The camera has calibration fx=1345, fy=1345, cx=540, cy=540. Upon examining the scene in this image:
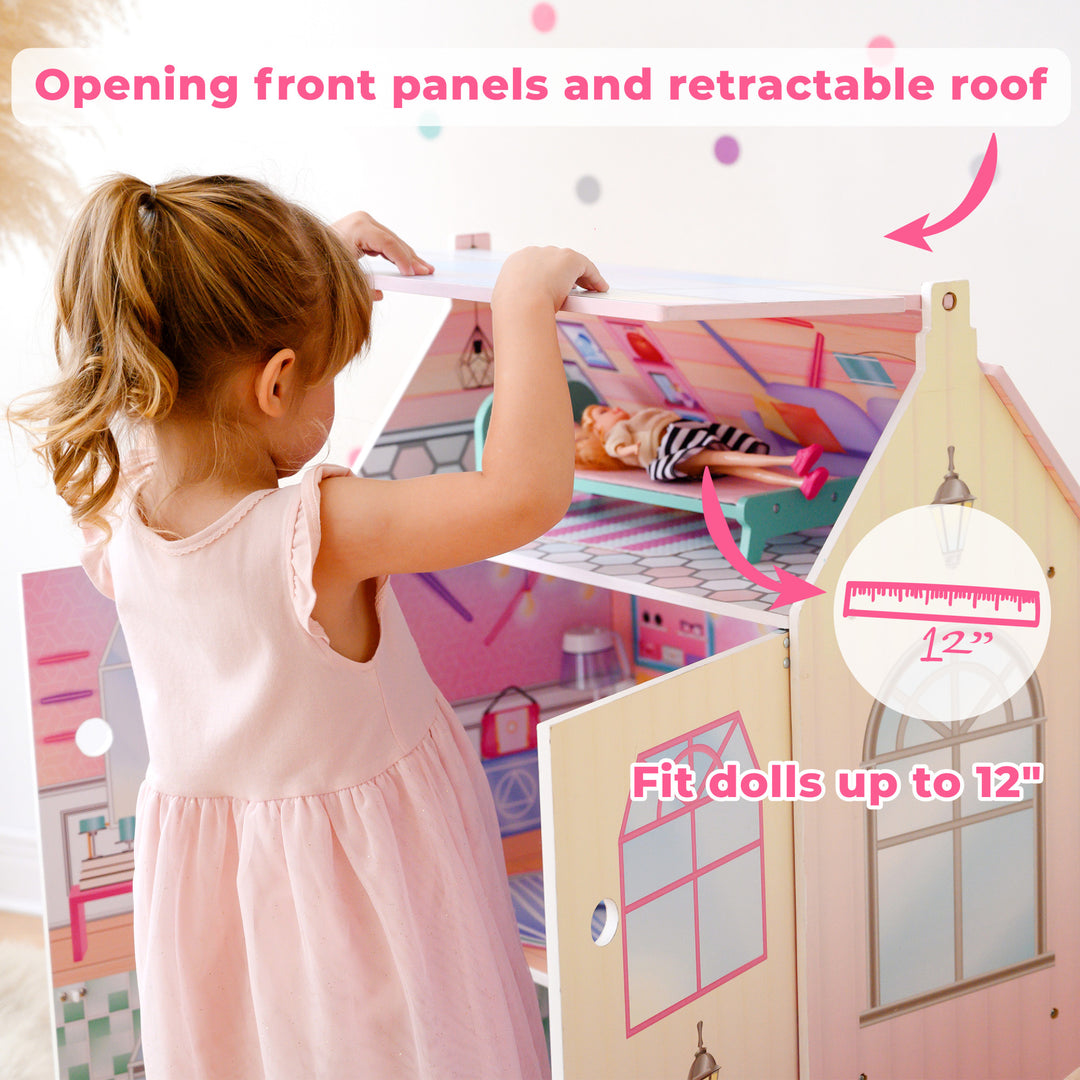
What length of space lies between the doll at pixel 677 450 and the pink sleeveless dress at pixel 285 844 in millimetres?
472

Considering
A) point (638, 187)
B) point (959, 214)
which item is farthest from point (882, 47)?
point (638, 187)

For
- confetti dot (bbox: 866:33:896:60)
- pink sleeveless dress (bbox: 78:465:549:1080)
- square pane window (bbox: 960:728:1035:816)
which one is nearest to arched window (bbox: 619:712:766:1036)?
Answer: pink sleeveless dress (bbox: 78:465:549:1080)

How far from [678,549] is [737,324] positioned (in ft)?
0.81

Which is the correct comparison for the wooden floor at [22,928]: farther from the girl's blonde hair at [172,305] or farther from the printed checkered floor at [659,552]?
the girl's blonde hair at [172,305]

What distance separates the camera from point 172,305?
888mm

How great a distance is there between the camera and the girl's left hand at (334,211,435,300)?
122cm

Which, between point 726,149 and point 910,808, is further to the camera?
point 726,149

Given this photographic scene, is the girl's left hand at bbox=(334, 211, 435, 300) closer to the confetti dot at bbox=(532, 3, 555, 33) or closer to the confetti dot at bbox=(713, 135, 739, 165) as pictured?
the confetti dot at bbox=(713, 135, 739, 165)

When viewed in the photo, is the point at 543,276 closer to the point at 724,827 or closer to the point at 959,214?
the point at 724,827

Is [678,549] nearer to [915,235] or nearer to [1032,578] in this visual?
[1032,578]

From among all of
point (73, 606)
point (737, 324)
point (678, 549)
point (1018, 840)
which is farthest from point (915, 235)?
point (73, 606)

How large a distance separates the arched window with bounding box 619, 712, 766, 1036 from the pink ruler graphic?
0.16 meters

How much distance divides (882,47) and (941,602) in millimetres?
714

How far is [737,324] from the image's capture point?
1.39 metres
